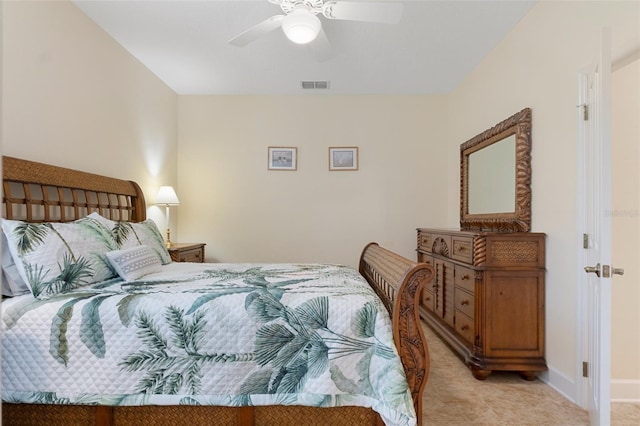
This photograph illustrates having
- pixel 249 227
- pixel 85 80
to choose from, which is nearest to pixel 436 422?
pixel 249 227

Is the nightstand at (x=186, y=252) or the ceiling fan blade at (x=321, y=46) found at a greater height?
the ceiling fan blade at (x=321, y=46)

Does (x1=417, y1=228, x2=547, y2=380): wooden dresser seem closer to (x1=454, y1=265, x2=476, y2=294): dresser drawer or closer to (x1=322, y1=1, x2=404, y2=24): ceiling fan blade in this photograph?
(x1=454, y1=265, x2=476, y2=294): dresser drawer

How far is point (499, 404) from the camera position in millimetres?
2229

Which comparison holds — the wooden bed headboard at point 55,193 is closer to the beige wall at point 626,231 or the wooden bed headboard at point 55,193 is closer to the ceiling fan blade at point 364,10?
the ceiling fan blade at point 364,10

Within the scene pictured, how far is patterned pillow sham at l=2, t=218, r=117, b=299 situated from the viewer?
5.82 feet

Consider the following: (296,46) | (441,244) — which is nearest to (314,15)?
(296,46)

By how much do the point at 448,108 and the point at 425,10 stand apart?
1.90 meters

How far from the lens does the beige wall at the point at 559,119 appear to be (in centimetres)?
218

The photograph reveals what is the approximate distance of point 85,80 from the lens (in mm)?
2754

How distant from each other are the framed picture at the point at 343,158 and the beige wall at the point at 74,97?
2.03 m

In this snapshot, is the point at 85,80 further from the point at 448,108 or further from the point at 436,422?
the point at 448,108

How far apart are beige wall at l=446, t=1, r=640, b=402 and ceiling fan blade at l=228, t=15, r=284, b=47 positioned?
1.93m

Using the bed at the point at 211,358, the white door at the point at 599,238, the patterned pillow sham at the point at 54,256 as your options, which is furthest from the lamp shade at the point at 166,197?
the white door at the point at 599,238

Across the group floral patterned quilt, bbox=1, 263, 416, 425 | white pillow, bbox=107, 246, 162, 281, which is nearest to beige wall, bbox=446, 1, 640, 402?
floral patterned quilt, bbox=1, 263, 416, 425
